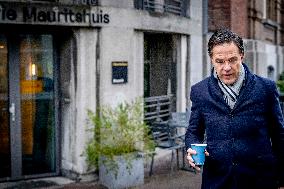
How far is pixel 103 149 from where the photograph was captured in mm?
7410

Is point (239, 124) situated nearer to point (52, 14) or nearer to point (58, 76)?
point (52, 14)

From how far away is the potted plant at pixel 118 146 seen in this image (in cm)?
724

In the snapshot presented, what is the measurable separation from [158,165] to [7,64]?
3383 millimetres

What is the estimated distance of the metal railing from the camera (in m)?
9.28

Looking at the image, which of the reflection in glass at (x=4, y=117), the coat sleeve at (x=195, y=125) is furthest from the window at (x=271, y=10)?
the coat sleeve at (x=195, y=125)

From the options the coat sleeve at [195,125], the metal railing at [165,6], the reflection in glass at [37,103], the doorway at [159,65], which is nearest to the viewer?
the coat sleeve at [195,125]

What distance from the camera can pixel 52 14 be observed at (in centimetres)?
732

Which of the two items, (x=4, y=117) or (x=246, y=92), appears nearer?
(x=246, y=92)

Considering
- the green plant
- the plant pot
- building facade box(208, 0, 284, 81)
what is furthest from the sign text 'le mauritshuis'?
building facade box(208, 0, 284, 81)

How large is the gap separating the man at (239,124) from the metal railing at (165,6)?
6.19 metres

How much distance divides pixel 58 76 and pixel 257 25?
9.41 metres

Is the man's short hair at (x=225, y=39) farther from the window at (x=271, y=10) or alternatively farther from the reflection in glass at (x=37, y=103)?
the window at (x=271, y=10)

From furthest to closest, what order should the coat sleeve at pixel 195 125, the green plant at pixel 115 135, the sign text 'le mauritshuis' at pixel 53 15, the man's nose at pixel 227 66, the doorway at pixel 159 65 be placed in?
the doorway at pixel 159 65 → the green plant at pixel 115 135 → the sign text 'le mauritshuis' at pixel 53 15 → the coat sleeve at pixel 195 125 → the man's nose at pixel 227 66

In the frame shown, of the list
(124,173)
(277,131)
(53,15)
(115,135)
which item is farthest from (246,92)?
(53,15)
